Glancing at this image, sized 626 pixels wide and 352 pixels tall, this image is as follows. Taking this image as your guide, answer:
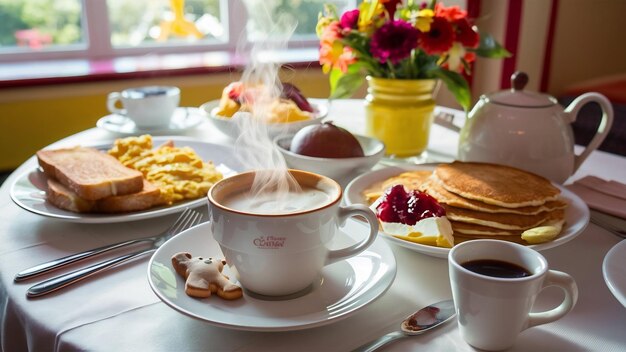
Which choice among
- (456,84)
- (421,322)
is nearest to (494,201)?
(421,322)

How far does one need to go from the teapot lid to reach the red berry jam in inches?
13.9

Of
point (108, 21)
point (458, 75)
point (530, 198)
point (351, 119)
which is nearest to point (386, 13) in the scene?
point (458, 75)

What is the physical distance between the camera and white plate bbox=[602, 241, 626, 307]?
2.10 feet

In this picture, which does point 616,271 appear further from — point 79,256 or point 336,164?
point 79,256

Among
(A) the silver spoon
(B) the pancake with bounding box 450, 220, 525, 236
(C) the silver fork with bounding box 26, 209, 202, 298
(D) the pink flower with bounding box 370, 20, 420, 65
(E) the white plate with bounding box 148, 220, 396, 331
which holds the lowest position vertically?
(A) the silver spoon

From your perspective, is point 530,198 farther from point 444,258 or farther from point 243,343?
point 243,343

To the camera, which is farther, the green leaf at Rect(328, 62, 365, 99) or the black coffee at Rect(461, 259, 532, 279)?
the green leaf at Rect(328, 62, 365, 99)

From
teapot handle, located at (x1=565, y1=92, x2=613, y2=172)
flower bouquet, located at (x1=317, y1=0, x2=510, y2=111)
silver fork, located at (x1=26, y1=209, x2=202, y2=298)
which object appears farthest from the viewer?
flower bouquet, located at (x1=317, y1=0, x2=510, y2=111)

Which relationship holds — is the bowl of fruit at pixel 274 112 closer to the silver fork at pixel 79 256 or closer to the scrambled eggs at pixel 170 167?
the scrambled eggs at pixel 170 167

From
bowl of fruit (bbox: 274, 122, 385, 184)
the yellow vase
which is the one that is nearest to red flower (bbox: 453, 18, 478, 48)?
the yellow vase

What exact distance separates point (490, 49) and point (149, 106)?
88 cm

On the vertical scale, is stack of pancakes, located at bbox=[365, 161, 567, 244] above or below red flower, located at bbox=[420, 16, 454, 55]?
below

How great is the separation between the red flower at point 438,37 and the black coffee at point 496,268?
0.62 m

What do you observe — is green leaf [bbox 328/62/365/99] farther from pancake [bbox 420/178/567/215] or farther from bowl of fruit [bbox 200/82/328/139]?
pancake [bbox 420/178/567/215]
